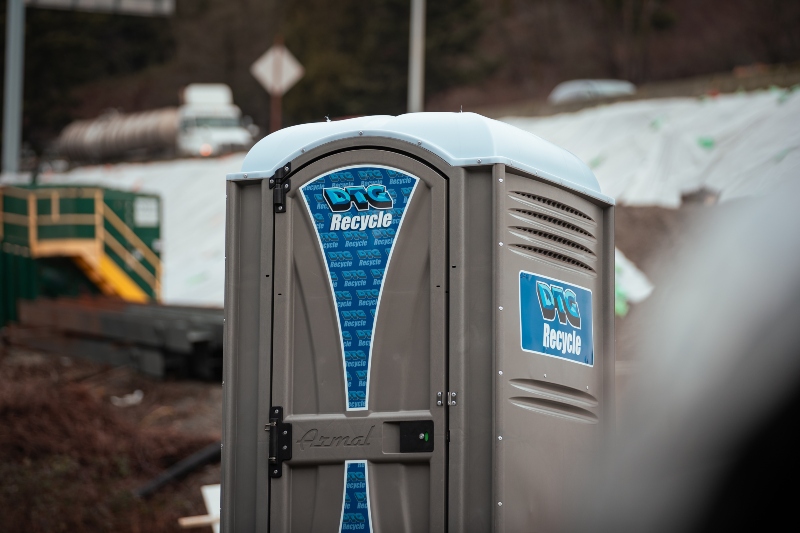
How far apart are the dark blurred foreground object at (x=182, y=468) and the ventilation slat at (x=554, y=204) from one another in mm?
5272

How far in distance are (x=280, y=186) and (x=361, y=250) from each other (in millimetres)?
497

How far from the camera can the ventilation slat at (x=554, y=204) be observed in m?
4.90

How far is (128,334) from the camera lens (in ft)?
45.1

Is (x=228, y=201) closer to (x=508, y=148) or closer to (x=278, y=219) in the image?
(x=278, y=219)

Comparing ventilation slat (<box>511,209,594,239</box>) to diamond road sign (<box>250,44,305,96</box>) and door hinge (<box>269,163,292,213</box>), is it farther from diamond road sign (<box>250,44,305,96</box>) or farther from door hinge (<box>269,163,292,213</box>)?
diamond road sign (<box>250,44,305,96</box>)

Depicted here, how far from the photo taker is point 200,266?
2127cm

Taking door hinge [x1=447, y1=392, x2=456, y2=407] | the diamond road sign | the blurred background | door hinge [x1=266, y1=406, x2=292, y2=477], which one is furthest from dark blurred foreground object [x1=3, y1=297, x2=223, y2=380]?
the diamond road sign

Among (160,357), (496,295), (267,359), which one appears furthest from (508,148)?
(160,357)

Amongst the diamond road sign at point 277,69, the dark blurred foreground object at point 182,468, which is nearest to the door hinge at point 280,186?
the dark blurred foreground object at point 182,468

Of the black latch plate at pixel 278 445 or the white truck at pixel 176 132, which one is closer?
the black latch plate at pixel 278 445

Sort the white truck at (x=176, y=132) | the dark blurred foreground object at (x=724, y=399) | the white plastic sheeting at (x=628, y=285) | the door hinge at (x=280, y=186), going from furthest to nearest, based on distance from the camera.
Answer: the white truck at (x=176, y=132)
the white plastic sheeting at (x=628, y=285)
the door hinge at (x=280, y=186)
the dark blurred foreground object at (x=724, y=399)

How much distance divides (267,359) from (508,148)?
1343 millimetres

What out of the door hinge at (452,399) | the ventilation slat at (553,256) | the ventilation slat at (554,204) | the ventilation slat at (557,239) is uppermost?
the ventilation slat at (554,204)

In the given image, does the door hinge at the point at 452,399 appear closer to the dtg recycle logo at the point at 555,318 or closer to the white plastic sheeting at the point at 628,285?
the dtg recycle logo at the point at 555,318
